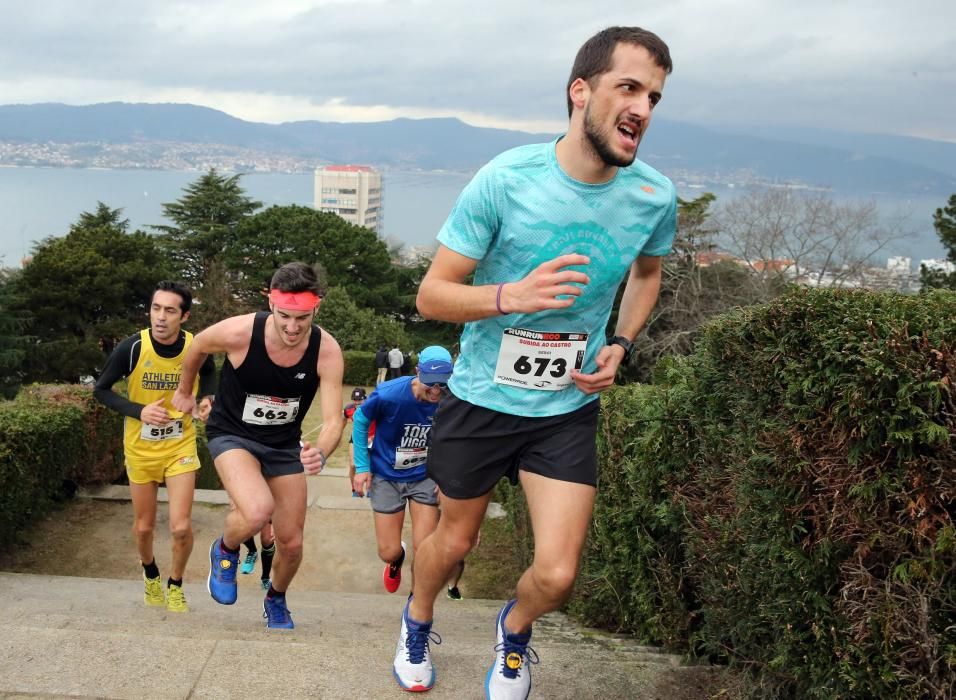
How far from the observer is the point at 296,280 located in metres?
4.87

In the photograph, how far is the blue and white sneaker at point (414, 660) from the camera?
375 centimetres

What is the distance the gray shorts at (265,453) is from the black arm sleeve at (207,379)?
88 centimetres

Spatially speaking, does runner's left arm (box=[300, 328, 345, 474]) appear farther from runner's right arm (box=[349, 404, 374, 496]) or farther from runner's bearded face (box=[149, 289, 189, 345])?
runner's bearded face (box=[149, 289, 189, 345])

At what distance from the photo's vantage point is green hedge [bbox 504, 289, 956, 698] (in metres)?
2.38

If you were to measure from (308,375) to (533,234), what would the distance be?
93.3 inches

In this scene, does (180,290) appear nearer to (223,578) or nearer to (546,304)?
(223,578)

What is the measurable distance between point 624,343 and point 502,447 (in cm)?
71

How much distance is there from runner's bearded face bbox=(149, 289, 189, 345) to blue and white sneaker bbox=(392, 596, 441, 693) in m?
3.23

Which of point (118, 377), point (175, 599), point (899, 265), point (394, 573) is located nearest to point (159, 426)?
point (118, 377)

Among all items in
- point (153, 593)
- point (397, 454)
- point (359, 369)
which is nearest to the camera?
point (153, 593)

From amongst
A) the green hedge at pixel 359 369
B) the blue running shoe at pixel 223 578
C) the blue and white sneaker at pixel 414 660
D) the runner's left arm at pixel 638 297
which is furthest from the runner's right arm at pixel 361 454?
the green hedge at pixel 359 369

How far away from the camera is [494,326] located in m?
3.39

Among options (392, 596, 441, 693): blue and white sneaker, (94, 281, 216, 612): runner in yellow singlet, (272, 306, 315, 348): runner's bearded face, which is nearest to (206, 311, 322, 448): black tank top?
(272, 306, 315, 348): runner's bearded face

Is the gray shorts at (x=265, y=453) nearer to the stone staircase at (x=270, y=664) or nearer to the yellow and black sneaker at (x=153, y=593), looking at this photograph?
the stone staircase at (x=270, y=664)
